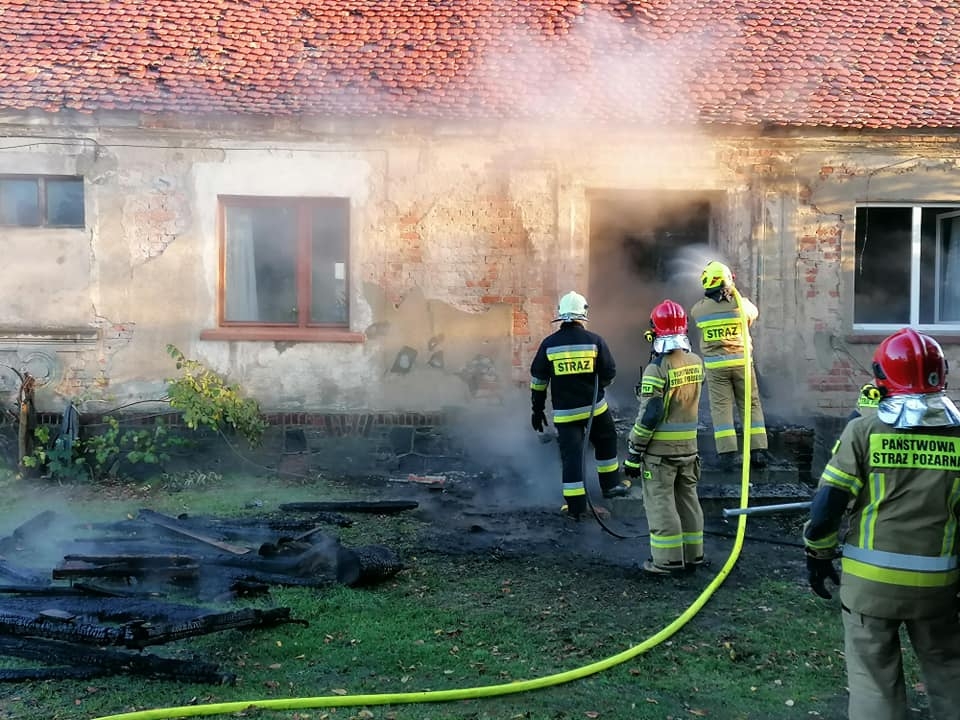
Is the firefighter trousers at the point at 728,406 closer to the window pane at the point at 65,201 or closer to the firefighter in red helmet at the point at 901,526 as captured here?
the firefighter in red helmet at the point at 901,526

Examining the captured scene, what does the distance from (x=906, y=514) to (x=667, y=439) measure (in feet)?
8.93

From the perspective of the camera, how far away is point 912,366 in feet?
10.5

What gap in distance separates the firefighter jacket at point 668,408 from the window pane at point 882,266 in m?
5.29

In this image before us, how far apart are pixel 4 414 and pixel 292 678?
6.88 meters

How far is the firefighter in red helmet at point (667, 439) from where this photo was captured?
583cm

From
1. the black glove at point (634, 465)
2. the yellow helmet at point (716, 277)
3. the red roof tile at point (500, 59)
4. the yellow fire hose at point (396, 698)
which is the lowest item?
the yellow fire hose at point (396, 698)

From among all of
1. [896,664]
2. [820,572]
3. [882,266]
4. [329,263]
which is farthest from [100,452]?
[882,266]

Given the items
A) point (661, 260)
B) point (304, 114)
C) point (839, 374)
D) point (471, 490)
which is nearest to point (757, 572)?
point (471, 490)

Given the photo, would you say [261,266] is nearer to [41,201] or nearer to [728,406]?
[41,201]

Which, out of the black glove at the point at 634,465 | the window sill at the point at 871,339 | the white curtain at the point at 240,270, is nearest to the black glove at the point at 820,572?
the black glove at the point at 634,465

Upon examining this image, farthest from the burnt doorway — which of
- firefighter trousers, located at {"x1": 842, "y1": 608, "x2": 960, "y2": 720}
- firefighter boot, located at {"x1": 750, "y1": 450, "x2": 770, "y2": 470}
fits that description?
firefighter trousers, located at {"x1": 842, "y1": 608, "x2": 960, "y2": 720}

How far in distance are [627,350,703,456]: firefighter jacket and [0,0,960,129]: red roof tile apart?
14.4ft

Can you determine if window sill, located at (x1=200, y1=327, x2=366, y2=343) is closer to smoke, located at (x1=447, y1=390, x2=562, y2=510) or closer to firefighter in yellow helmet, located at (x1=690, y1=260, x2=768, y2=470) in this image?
smoke, located at (x1=447, y1=390, x2=562, y2=510)

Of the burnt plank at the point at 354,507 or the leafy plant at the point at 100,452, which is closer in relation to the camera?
the burnt plank at the point at 354,507
